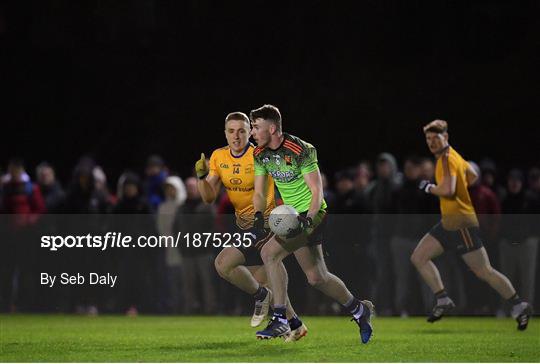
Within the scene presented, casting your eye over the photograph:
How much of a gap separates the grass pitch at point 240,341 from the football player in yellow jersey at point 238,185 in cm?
72

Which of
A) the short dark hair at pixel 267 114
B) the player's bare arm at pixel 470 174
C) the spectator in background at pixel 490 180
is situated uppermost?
the spectator in background at pixel 490 180

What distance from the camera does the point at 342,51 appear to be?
24406 mm

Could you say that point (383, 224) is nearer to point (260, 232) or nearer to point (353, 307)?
point (353, 307)

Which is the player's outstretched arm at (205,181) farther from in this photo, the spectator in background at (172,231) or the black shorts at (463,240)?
the spectator in background at (172,231)

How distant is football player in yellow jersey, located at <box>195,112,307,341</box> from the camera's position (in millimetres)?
11906

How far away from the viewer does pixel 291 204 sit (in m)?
11.4

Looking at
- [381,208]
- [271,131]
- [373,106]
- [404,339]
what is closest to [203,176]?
[271,131]

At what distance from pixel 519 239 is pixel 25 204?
7224mm

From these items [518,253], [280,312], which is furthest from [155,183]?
[280,312]

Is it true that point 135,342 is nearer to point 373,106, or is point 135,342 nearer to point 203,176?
point 203,176

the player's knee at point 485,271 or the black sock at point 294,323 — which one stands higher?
the player's knee at point 485,271

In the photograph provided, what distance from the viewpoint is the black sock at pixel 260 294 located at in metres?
13.2

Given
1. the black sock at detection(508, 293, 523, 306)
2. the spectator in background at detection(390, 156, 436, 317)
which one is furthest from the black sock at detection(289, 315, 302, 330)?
the spectator in background at detection(390, 156, 436, 317)

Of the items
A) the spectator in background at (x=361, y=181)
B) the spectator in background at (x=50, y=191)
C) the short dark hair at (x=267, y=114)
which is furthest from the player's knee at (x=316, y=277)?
the spectator in background at (x=50, y=191)
